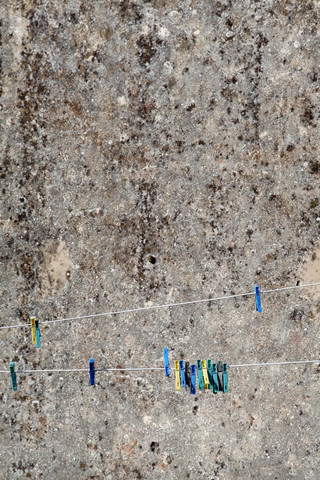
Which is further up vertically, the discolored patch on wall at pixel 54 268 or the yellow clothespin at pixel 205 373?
the discolored patch on wall at pixel 54 268

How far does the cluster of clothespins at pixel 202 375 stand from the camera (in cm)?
437

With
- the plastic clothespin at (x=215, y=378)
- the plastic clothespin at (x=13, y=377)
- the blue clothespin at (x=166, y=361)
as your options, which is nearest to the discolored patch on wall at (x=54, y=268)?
the plastic clothespin at (x=13, y=377)

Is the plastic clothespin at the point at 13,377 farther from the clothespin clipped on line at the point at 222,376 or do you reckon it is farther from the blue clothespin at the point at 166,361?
the clothespin clipped on line at the point at 222,376

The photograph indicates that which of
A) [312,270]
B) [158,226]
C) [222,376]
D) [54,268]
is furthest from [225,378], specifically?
[54,268]

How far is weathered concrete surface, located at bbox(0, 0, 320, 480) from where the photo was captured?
14.3 feet

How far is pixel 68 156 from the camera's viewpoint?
460cm

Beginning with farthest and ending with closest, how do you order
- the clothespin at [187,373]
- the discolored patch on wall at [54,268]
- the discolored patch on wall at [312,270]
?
1. the discolored patch on wall at [54,268]
2. the clothespin at [187,373]
3. the discolored patch on wall at [312,270]

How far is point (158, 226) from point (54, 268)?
1.16 meters

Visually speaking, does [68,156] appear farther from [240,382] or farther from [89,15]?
[240,382]

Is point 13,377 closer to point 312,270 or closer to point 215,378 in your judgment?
point 215,378

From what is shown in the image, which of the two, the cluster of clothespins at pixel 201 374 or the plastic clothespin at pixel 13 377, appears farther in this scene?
the plastic clothespin at pixel 13 377

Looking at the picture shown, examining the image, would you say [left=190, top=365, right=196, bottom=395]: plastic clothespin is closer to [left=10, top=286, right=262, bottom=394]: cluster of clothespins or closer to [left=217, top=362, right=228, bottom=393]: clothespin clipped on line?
[left=10, top=286, right=262, bottom=394]: cluster of clothespins

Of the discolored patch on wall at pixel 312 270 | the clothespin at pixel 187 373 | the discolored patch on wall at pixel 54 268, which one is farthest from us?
the discolored patch on wall at pixel 54 268

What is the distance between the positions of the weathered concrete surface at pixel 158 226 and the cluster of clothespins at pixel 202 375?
10 centimetres
